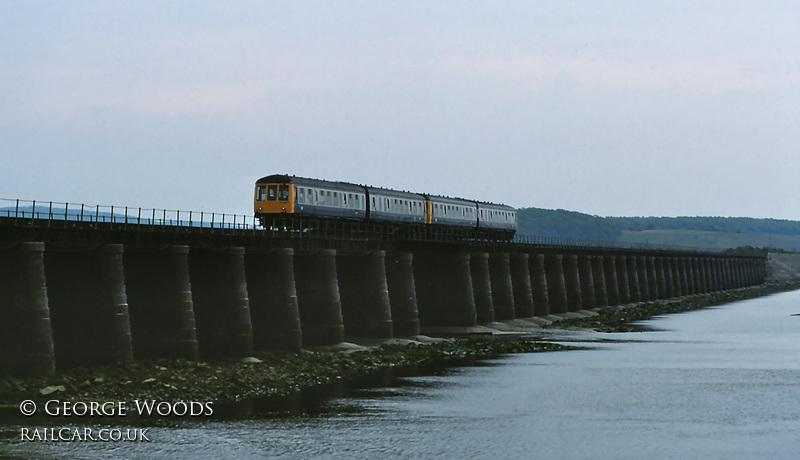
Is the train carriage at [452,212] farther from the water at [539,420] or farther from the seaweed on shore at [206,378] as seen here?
the seaweed on shore at [206,378]

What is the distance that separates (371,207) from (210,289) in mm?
29185

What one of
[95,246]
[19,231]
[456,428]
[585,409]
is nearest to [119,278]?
[95,246]

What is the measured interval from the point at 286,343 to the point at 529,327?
116ft

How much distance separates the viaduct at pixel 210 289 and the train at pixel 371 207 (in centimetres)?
164

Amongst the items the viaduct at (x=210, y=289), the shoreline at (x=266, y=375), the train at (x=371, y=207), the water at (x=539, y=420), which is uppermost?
the train at (x=371, y=207)

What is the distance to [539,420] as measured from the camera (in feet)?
141

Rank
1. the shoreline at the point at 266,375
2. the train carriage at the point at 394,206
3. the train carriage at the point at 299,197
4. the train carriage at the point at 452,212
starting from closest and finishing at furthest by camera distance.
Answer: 1. the shoreline at the point at 266,375
2. the train carriage at the point at 299,197
3. the train carriage at the point at 394,206
4. the train carriage at the point at 452,212

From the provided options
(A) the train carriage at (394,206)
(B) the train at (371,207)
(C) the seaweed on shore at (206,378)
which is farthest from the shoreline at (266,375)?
(A) the train carriage at (394,206)

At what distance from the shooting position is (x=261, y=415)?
41.5 metres

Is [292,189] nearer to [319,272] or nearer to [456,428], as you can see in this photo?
[319,272]

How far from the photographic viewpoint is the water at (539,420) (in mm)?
35969

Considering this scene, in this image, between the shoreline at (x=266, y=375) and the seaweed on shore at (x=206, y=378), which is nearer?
the seaweed on shore at (x=206, y=378)

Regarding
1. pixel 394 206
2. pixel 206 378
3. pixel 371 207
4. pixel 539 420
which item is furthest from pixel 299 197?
pixel 539 420

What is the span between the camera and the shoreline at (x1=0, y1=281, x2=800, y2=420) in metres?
41.8
